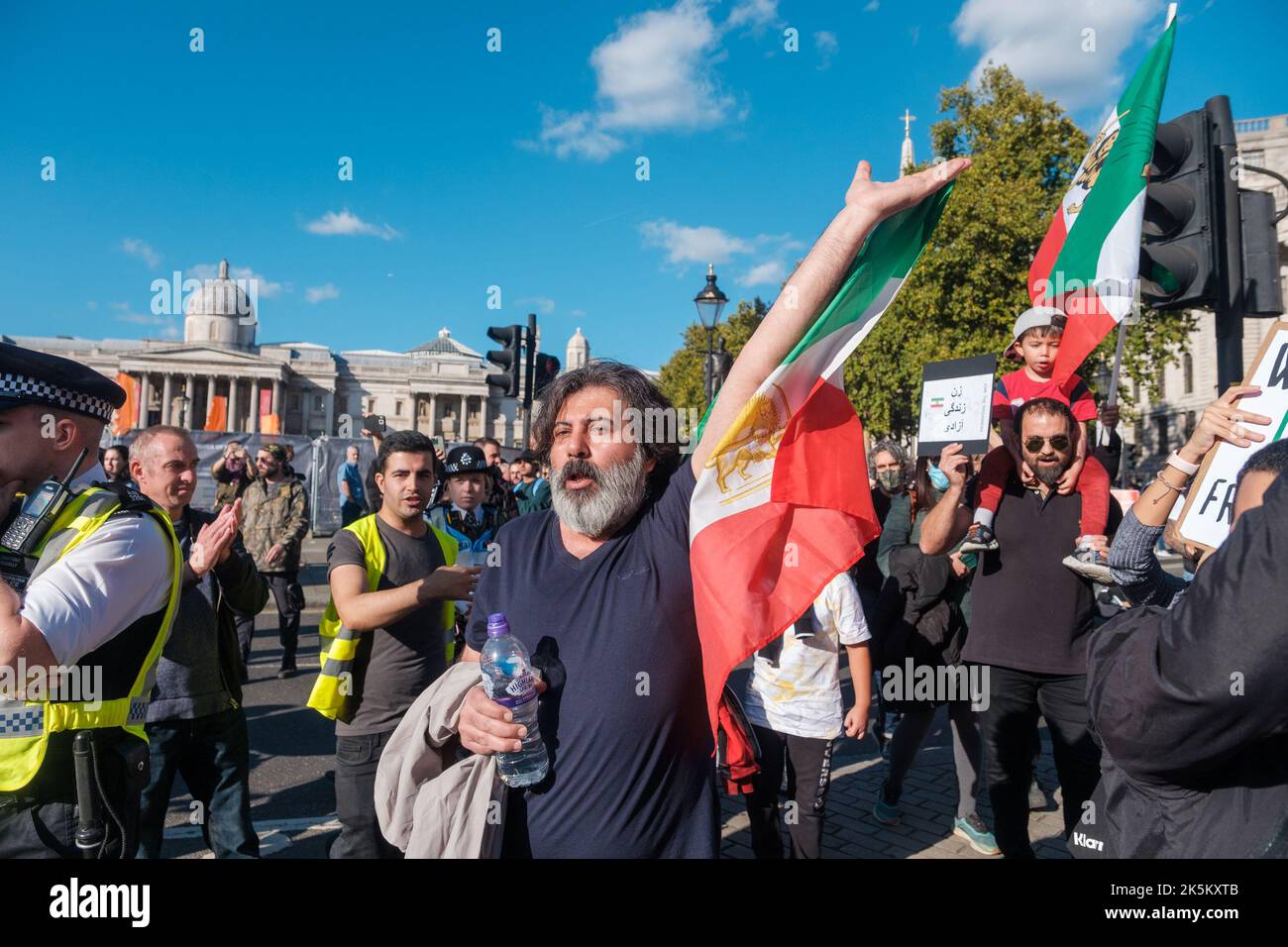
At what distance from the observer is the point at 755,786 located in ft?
12.0

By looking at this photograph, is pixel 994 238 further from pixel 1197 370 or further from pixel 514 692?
pixel 514 692

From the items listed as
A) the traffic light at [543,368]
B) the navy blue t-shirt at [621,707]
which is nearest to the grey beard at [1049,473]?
the navy blue t-shirt at [621,707]

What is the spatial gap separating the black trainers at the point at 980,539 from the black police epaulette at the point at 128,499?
3158 millimetres

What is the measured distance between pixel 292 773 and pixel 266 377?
277 feet

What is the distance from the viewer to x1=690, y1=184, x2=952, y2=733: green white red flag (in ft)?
6.21

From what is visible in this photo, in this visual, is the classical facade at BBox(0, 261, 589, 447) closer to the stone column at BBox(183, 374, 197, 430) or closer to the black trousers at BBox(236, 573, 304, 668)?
the stone column at BBox(183, 374, 197, 430)

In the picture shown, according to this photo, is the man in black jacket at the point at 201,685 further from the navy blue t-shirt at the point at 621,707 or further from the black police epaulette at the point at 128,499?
the navy blue t-shirt at the point at 621,707

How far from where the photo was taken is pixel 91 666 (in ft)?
6.98

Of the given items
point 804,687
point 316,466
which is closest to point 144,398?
point 316,466

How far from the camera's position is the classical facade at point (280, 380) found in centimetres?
7912

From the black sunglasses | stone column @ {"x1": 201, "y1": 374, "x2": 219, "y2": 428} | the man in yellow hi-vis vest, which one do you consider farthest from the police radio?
stone column @ {"x1": 201, "y1": 374, "x2": 219, "y2": 428}

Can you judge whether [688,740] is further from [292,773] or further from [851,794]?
[292,773]

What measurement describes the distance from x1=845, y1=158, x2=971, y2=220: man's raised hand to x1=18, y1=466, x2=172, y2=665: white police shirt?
6.41 feet

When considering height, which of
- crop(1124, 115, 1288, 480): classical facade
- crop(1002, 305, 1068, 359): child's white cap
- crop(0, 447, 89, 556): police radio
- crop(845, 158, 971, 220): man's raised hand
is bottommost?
crop(0, 447, 89, 556): police radio
